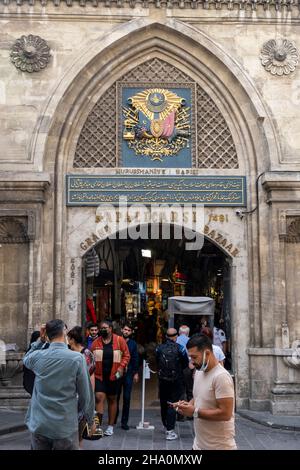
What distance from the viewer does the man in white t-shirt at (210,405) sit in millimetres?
3850

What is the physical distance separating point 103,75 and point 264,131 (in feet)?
11.4

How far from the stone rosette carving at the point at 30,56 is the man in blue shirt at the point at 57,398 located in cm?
817

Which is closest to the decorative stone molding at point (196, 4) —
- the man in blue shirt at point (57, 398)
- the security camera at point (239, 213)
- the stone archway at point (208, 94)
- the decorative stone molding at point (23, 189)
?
the stone archway at point (208, 94)

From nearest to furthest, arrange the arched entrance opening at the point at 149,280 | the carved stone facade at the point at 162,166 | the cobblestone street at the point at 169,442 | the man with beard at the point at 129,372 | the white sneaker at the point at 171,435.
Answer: the cobblestone street at the point at 169,442, the white sneaker at the point at 171,435, the man with beard at the point at 129,372, the carved stone facade at the point at 162,166, the arched entrance opening at the point at 149,280

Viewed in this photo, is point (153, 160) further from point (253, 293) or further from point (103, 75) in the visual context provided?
point (253, 293)

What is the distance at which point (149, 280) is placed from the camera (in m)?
22.4

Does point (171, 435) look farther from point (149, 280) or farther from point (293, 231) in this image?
point (149, 280)

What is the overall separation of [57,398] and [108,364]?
4.28m

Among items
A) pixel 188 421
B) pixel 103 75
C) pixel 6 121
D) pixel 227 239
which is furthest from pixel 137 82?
pixel 188 421

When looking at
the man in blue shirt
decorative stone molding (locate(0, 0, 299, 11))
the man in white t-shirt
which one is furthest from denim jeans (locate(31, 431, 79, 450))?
decorative stone molding (locate(0, 0, 299, 11))

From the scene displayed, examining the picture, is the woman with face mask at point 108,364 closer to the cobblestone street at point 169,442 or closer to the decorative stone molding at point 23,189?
the cobblestone street at point 169,442

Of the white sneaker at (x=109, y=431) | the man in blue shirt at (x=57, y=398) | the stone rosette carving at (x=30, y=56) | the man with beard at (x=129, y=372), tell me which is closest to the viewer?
the man in blue shirt at (x=57, y=398)

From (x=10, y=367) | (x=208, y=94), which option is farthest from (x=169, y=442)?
(x=208, y=94)

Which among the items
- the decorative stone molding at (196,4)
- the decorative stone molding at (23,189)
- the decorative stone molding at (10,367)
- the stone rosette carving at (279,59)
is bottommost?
the decorative stone molding at (10,367)
